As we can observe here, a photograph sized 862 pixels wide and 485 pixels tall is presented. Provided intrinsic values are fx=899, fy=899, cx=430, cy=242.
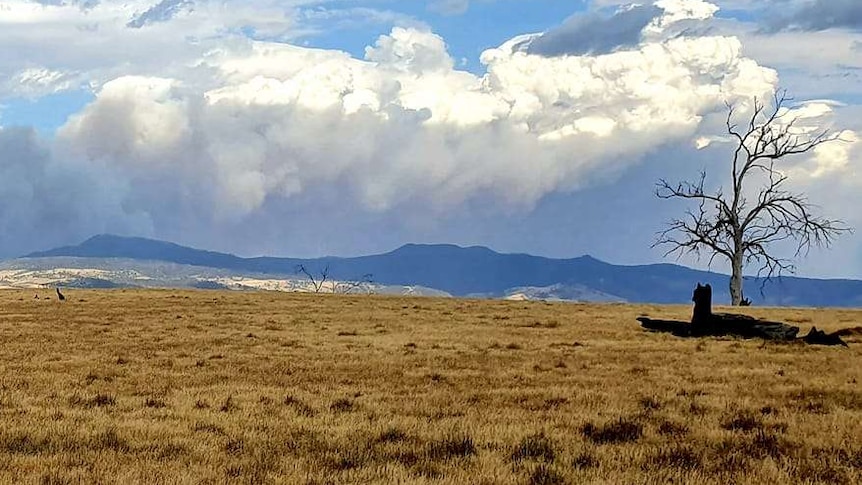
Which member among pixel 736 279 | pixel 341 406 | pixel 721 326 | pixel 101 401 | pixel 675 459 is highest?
pixel 736 279

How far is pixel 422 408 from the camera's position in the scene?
17.0 metres

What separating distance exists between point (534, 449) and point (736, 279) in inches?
2246

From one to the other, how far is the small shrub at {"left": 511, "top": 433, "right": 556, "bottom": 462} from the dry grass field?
0.03 meters

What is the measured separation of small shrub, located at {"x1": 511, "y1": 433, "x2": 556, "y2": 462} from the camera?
496 inches

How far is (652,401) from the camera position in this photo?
1817cm

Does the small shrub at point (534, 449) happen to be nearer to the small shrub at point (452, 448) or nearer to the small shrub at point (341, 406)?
the small shrub at point (452, 448)

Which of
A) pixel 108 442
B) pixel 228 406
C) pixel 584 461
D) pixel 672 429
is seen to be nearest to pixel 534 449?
pixel 584 461

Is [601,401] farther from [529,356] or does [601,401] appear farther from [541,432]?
[529,356]

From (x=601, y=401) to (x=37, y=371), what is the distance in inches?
552

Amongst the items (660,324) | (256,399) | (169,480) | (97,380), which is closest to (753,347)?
(660,324)

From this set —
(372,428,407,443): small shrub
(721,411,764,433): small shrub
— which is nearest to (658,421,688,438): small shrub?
(721,411,764,433): small shrub

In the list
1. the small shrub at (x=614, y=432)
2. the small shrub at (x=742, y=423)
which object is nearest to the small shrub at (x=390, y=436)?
the small shrub at (x=614, y=432)

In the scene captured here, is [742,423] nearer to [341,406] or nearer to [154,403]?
[341,406]

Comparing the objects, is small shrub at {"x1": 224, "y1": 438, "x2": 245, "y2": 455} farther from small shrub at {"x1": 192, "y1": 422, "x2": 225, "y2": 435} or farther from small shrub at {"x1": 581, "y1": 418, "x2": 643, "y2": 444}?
small shrub at {"x1": 581, "y1": 418, "x2": 643, "y2": 444}
